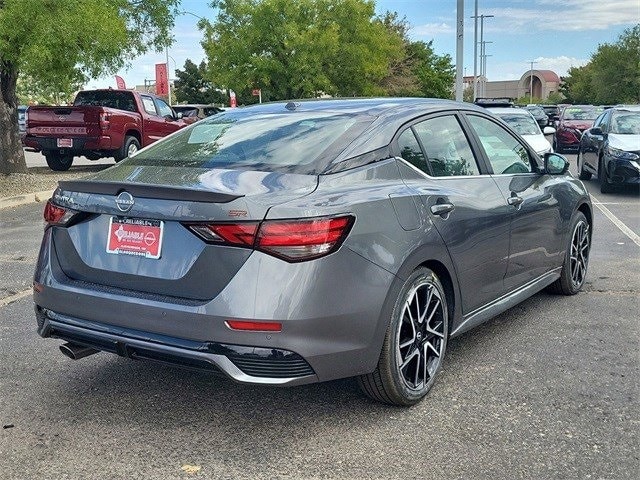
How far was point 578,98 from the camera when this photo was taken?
9838cm

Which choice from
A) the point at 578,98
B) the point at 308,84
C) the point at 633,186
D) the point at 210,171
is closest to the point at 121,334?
the point at 210,171

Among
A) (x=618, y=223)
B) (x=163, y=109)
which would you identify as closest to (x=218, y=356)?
(x=618, y=223)

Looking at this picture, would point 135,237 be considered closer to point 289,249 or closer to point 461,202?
point 289,249

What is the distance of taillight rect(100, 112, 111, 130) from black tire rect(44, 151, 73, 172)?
1.92 metres

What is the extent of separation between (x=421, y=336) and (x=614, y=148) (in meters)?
9.95

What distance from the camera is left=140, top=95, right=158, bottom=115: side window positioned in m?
18.1

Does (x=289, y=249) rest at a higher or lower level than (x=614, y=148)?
higher

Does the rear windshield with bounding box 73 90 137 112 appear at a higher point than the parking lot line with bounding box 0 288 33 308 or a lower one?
higher

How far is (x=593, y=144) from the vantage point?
13938 mm

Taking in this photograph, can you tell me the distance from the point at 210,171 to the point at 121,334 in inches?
34.3

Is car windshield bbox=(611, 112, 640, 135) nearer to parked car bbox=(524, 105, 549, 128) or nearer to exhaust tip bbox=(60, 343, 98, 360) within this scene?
parked car bbox=(524, 105, 549, 128)

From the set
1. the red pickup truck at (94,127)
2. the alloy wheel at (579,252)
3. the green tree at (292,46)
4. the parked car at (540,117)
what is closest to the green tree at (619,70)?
the green tree at (292,46)

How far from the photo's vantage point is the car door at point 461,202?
394cm

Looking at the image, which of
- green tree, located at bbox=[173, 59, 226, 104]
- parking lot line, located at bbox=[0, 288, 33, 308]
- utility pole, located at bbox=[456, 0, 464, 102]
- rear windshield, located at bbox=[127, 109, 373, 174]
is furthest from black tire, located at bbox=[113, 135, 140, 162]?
green tree, located at bbox=[173, 59, 226, 104]
